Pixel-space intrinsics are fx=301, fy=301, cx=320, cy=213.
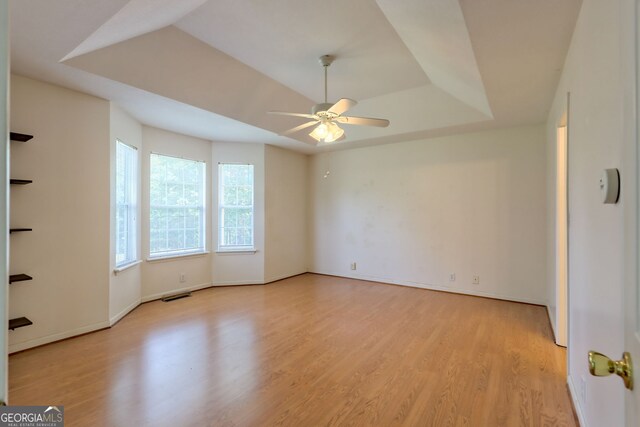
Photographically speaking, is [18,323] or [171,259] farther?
[171,259]

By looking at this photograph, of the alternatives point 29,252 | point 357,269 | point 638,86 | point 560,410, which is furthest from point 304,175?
point 638,86

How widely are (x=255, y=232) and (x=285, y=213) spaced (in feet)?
2.51

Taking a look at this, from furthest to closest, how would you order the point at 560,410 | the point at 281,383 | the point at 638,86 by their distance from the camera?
1. the point at 281,383
2. the point at 560,410
3. the point at 638,86

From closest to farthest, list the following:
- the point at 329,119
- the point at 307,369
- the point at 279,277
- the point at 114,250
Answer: the point at 307,369, the point at 329,119, the point at 114,250, the point at 279,277

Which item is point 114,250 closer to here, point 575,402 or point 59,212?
point 59,212

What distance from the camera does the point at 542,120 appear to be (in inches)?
156

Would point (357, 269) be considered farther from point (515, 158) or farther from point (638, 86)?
point (638, 86)

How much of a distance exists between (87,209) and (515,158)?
5451 mm

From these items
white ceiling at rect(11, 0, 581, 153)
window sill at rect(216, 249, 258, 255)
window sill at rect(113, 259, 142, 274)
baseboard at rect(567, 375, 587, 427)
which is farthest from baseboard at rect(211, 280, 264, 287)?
baseboard at rect(567, 375, 587, 427)

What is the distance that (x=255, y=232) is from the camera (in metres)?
5.46

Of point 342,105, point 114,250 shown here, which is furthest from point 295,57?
point 114,250

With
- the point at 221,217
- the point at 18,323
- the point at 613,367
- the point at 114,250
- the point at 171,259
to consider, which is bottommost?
the point at 18,323

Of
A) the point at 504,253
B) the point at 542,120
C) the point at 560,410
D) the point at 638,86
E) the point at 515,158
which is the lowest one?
the point at 560,410
